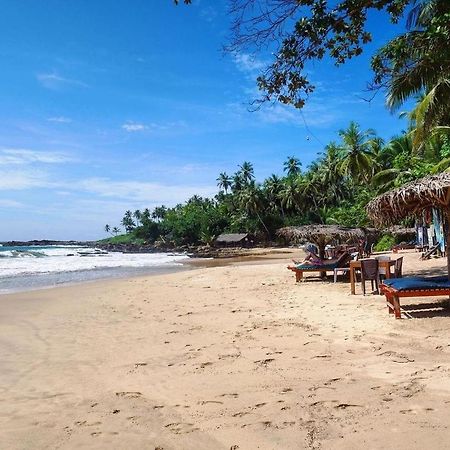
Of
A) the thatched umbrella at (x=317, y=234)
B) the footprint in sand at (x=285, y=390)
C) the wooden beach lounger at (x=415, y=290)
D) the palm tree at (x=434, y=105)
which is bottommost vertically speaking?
the footprint in sand at (x=285, y=390)

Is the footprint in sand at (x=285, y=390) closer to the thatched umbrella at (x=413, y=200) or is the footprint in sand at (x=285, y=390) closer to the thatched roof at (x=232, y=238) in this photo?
the thatched umbrella at (x=413, y=200)

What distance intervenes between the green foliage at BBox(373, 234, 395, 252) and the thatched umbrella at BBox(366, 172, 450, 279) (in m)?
22.9

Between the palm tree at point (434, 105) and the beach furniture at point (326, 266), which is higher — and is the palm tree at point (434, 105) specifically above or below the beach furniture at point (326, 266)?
above

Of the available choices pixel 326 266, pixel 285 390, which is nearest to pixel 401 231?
pixel 326 266

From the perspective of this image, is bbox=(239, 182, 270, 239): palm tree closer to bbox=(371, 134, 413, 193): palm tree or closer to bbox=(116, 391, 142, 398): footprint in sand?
bbox=(371, 134, 413, 193): palm tree

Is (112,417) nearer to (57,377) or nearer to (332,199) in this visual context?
(57,377)

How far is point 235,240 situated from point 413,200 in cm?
4919

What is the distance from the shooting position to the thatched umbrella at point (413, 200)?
7867 millimetres

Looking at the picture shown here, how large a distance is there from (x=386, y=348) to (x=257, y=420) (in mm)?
2494

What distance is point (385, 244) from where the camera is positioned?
104 ft

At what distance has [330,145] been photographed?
165 feet

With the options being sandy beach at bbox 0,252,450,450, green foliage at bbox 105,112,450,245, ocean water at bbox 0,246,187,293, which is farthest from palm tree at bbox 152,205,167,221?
sandy beach at bbox 0,252,450,450

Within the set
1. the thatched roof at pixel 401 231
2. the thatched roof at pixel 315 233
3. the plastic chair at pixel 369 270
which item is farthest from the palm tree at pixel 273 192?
the plastic chair at pixel 369 270

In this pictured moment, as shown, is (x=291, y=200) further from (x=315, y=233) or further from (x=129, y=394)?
(x=129, y=394)
